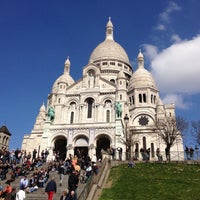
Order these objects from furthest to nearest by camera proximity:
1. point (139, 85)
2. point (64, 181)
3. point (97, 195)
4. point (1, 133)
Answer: point (1, 133)
point (139, 85)
point (64, 181)
point (97, 195)

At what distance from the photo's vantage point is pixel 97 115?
4362 centimetres

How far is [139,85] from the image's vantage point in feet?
Answer: 184

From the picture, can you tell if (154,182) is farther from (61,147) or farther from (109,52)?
(109,52)

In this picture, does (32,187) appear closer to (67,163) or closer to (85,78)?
(67,163)

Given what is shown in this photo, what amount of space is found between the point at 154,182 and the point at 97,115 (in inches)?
978

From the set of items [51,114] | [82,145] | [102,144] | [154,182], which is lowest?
[154,182]

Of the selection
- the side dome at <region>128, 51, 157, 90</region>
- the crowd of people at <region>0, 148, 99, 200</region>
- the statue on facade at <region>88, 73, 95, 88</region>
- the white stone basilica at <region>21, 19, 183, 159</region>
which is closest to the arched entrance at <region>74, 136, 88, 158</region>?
the white stone basilica at <region>21, 19, 183, 159</region>

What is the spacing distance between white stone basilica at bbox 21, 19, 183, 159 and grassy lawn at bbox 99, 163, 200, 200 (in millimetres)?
9026

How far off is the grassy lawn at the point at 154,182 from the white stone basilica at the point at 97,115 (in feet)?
29.6

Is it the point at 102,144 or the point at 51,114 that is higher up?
the point at 51,114


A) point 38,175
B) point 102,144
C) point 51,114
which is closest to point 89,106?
point 51,114

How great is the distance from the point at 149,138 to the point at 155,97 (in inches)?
420

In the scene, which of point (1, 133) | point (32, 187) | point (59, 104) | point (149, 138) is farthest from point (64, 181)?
point (1, 133)

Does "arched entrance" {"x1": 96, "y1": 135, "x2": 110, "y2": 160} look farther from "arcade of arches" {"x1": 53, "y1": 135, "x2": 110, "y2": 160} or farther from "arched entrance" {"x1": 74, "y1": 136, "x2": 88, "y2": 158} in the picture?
"arched entrance" {"x1": 74, "y1": 136, "x2": 88, "y2": 158}
